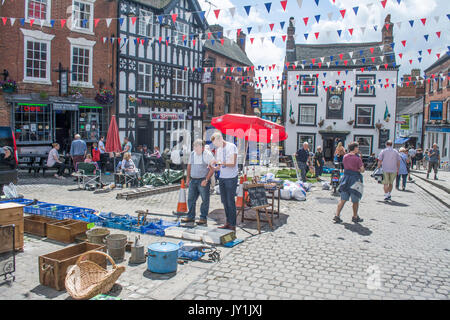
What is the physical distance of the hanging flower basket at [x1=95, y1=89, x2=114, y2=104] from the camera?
19.5 metres

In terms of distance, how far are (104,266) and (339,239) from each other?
171 inches

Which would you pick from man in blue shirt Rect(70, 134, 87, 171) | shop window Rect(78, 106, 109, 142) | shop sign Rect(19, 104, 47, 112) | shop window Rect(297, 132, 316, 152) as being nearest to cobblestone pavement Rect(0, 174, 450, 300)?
man in blue shirt Rect(70, 134, 87, 171)

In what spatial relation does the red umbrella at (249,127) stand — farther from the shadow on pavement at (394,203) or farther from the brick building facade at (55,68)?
the brick building facade at (55,68)

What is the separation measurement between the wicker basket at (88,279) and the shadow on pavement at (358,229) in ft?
16.8

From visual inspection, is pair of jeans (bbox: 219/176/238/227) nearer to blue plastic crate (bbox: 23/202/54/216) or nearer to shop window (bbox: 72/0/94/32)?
blue plastic crate (bbox: 23/202/54/216)

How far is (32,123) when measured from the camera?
686 inches

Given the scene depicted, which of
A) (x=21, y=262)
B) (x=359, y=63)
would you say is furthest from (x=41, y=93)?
(x=359, y=63)

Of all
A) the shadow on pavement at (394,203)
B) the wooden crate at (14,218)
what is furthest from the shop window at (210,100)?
the wooden crate at (14,218)

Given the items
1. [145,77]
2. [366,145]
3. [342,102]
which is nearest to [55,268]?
[145,77]

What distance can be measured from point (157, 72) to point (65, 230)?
18328 mm

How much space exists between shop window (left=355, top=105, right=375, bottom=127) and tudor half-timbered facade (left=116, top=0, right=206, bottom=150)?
1374 cm

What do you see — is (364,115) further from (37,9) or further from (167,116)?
(37,9)

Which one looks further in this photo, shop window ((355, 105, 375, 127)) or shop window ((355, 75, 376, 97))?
shop window ((355, 105, 375, 127))

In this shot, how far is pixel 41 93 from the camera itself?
17.0 metres
